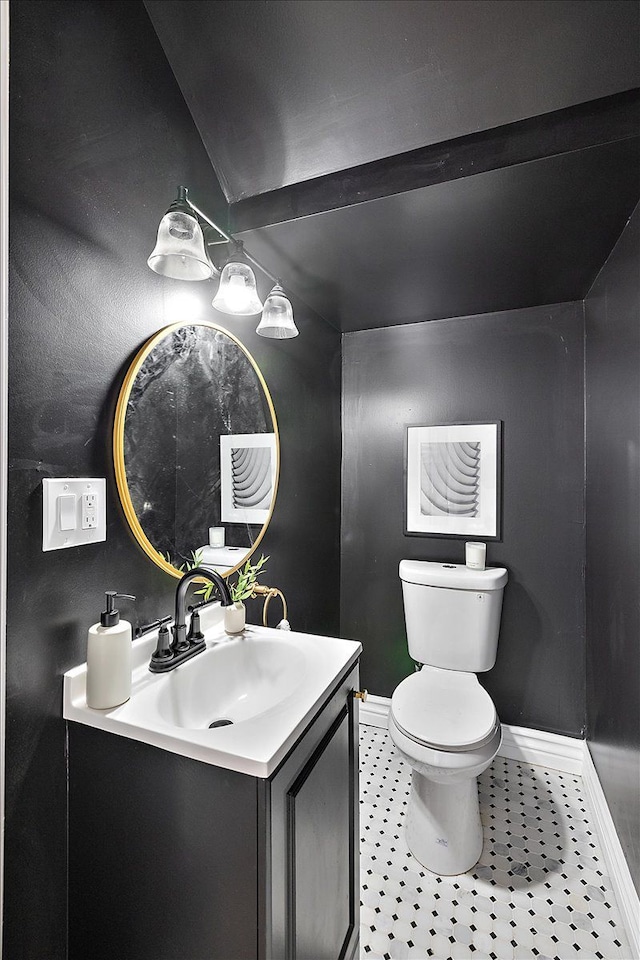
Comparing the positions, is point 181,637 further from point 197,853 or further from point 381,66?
point 381,66

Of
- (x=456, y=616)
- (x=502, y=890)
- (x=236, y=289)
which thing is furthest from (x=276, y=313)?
(x=502, y=890)

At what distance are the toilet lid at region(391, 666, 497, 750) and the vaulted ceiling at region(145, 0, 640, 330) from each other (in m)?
1.61

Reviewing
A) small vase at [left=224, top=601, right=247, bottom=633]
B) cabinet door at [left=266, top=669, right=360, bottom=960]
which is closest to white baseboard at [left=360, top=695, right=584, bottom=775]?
cabinet door at [left=266, top=669, right=360, bottom=960]

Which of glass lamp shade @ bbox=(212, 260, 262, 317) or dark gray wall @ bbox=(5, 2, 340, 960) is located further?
glass lamp shade @ bbox=(212, 260, 262, 317)

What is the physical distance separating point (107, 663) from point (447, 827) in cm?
130

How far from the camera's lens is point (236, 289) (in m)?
1.29

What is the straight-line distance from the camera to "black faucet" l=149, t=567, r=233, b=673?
1.08 m

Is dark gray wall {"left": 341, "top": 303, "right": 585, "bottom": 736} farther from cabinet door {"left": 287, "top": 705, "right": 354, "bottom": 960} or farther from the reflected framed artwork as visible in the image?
cabinet door {"left": 287, "top": 705, "right": 354, "bottom": 960}

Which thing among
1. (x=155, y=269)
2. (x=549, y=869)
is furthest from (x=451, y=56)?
(x=549, y=869)

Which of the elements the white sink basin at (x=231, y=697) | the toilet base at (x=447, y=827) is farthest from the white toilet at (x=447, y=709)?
the white sink basin at (x=231, y=697)

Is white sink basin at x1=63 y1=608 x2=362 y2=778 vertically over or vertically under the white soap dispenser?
under

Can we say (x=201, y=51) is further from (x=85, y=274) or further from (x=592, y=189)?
(x=592, y=189)

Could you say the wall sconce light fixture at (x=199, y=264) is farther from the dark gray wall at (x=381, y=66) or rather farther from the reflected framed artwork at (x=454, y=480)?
the reflected framed artwork at (x=454, y=480)

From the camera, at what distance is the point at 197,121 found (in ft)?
4.48
